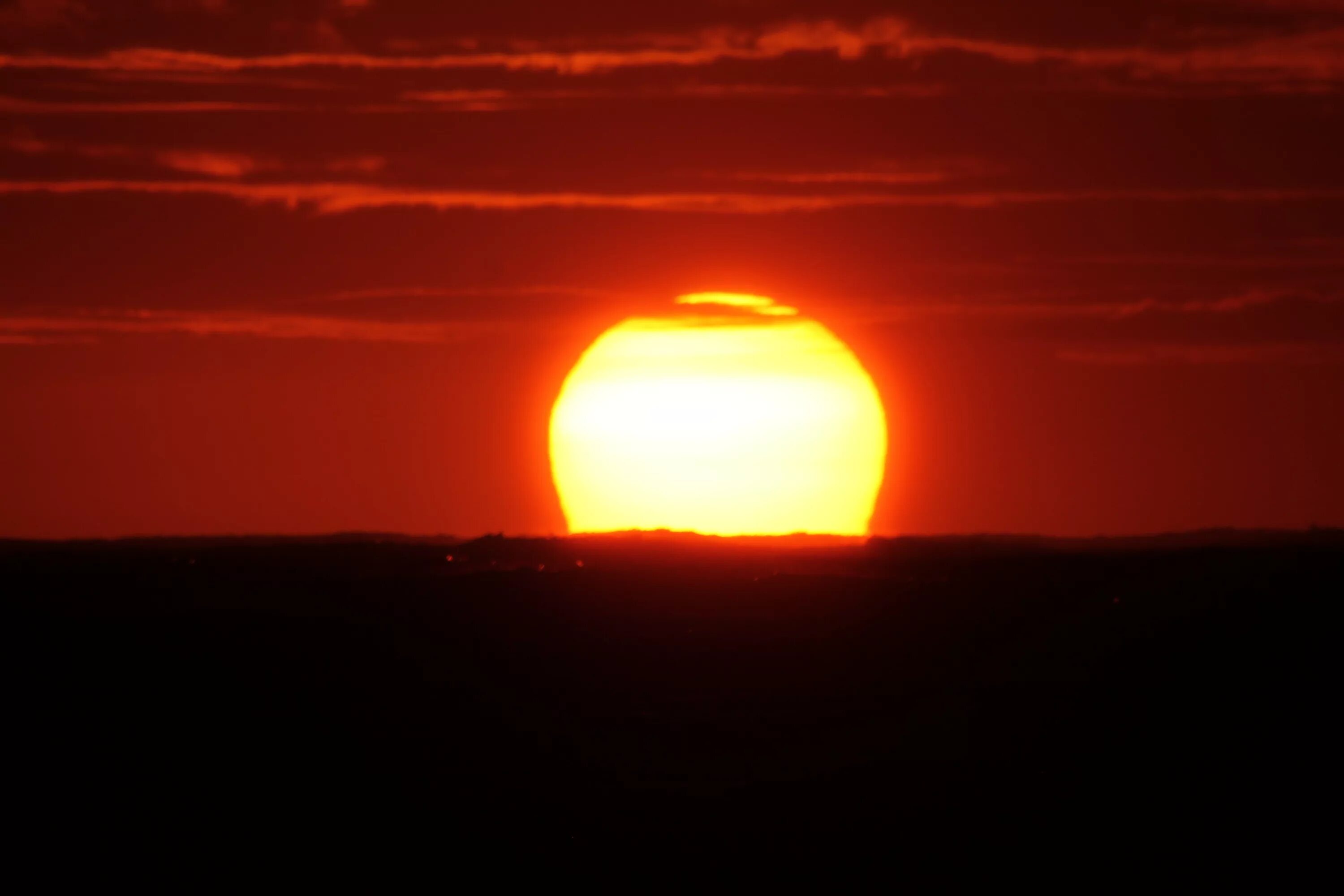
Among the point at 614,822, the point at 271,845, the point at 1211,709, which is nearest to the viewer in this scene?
the point at 271,845

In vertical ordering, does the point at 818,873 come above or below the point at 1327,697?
below

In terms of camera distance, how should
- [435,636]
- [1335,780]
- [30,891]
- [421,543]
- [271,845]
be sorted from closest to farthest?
[30,891] → [271,845] → [1335,780] → [435,636] → [421,543]

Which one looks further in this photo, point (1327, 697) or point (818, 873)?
point (1327, 697)

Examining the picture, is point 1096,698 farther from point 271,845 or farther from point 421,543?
point 421,543

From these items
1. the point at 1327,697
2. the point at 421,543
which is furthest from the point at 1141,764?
the point at 421,543

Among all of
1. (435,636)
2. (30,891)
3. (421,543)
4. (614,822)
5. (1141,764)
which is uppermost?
(421,543)

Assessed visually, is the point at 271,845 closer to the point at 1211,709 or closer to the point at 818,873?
the point at 818,873

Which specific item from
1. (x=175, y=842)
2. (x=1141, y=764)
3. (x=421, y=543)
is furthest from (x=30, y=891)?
(x=421, y=543)
